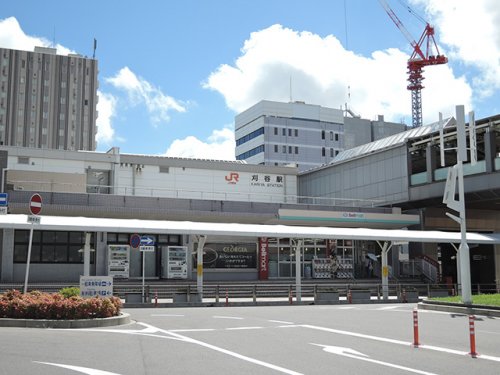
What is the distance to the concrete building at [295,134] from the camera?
117750mm

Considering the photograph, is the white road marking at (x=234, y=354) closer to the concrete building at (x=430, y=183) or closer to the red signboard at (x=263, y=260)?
the red signboard at (x=263, y=260)

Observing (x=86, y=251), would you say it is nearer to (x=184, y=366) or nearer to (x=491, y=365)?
(x=184, y=366)

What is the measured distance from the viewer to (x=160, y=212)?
3841cm

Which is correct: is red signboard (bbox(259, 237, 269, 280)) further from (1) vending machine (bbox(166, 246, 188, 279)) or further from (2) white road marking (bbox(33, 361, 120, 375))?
(2) white road marking (bbox(33, 361, 120, 375))

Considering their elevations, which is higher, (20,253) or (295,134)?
(295,134)

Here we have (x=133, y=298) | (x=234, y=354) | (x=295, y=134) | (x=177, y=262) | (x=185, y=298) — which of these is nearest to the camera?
(x=234, y=354)

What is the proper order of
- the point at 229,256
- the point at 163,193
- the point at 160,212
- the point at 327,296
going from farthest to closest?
the point at 163,193
the point at 229,256
the point at 160,212
the point at 327,296

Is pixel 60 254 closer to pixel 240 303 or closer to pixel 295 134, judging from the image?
pixel 240 303

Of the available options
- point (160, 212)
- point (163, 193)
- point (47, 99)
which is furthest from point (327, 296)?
point (47, 99)

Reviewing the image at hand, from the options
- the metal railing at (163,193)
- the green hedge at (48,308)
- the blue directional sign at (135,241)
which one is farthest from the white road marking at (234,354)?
the metal railing at (163,193)

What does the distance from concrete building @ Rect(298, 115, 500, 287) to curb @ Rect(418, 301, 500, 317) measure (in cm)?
1633

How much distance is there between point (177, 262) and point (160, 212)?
3.26 metres

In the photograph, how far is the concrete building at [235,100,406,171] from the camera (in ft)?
386

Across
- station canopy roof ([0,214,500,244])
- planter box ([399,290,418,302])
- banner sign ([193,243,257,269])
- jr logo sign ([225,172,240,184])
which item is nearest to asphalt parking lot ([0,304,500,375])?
station canopy roof ([0,214,500,244])
